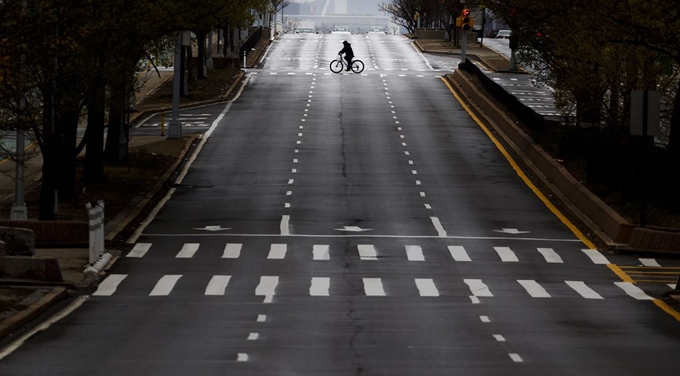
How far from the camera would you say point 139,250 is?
28.7m

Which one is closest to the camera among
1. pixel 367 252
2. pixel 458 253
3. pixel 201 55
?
pixel 367 252

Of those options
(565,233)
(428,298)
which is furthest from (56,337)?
(565,233)

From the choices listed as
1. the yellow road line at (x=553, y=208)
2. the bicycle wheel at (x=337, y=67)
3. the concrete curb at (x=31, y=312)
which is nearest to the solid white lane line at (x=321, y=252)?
the yellow road line at (x=553, y=208)

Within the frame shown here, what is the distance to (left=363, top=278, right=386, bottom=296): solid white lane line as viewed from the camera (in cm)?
2357

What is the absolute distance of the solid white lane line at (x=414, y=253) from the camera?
28.2m

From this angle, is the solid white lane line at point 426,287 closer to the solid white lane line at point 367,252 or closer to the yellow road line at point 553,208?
the solid white lane line at point 367,252

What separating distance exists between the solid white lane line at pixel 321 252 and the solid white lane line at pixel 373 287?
2.79 metres

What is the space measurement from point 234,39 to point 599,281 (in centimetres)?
7617

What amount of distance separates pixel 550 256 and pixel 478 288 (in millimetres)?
4940

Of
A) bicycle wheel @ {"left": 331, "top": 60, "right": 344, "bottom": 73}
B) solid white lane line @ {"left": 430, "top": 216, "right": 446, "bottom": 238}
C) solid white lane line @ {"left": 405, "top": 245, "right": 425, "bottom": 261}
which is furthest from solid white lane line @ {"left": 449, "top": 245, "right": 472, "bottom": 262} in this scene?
bicycle wheel @ {"left": 331, "top": 60, "right": 344, "bottom": 73}

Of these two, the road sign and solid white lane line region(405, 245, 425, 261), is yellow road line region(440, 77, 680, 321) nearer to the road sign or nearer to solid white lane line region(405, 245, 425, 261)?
the road sign

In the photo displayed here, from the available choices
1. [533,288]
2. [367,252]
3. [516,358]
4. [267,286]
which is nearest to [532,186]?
[367,252]

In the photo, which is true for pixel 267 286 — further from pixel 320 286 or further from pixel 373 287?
pixel 373 287

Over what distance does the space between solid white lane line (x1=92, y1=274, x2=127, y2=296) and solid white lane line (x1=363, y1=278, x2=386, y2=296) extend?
15.4 feet
